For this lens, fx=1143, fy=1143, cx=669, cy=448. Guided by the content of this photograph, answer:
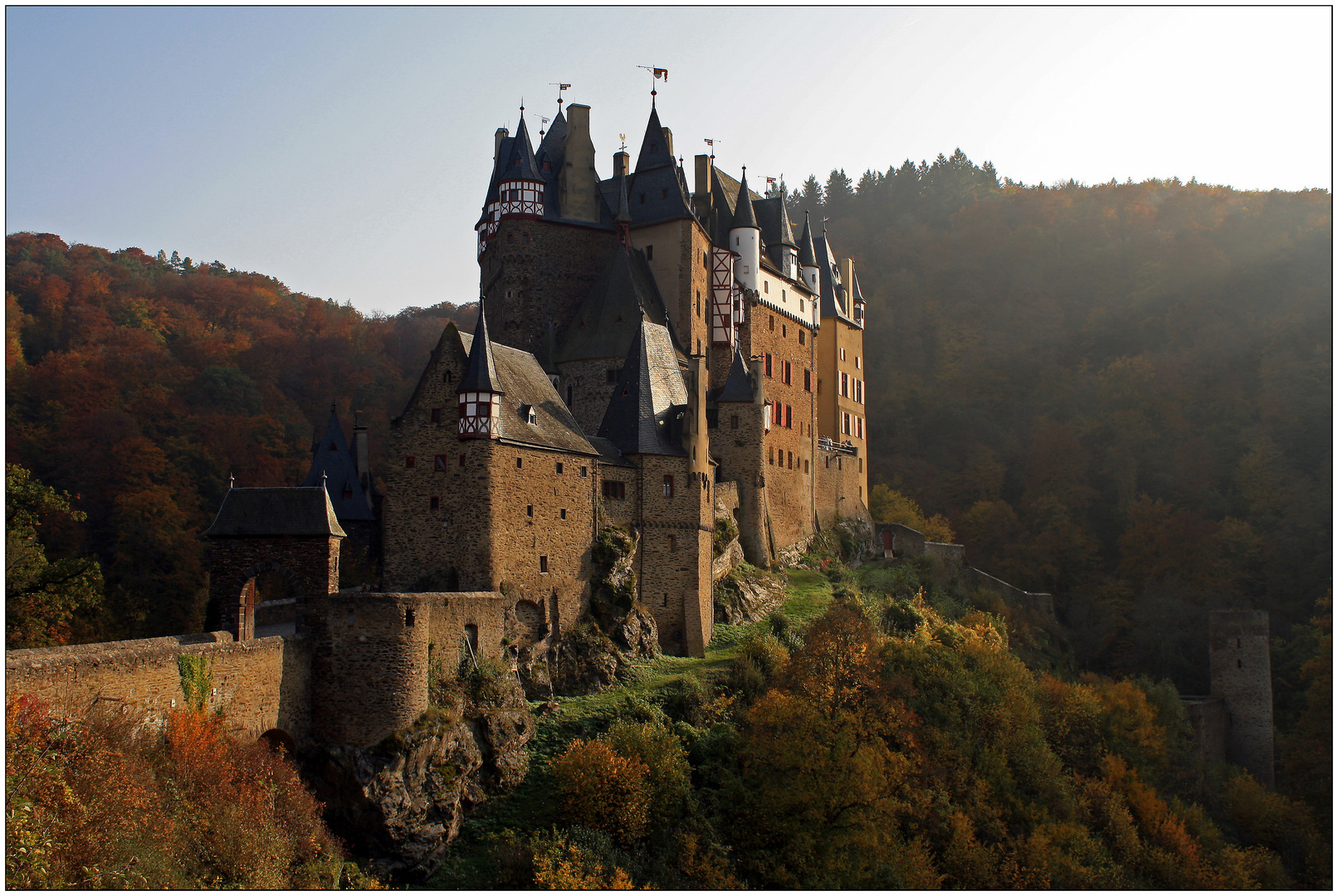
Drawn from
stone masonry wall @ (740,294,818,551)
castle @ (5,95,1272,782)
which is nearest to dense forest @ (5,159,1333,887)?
castle @ (5,95,1272,782)

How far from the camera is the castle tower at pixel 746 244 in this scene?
2095 inches

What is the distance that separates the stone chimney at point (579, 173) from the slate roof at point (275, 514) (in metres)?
24.1

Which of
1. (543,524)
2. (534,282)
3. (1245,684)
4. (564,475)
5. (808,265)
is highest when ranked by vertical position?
(808,265)

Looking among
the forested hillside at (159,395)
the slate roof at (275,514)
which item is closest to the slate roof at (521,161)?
the forested hillside at (159,395)

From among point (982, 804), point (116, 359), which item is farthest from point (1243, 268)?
point (116, 359)

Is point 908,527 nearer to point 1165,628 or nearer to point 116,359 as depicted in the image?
point 1165,628

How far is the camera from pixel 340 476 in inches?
1695

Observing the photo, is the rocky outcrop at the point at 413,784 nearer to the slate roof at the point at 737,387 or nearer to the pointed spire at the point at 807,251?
the slate roof at the point at 737,387

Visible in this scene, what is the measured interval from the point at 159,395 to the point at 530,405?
27.5 m

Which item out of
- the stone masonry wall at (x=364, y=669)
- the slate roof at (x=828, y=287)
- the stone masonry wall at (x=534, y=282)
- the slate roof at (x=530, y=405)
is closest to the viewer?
the stone masonry wall at (x=364, y=669)

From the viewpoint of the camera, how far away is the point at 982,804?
120ft

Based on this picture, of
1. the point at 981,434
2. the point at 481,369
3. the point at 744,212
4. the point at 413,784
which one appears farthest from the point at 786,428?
the point at 981,434

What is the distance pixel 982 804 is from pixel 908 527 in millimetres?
25106

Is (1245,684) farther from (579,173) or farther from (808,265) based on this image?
(579,173)
